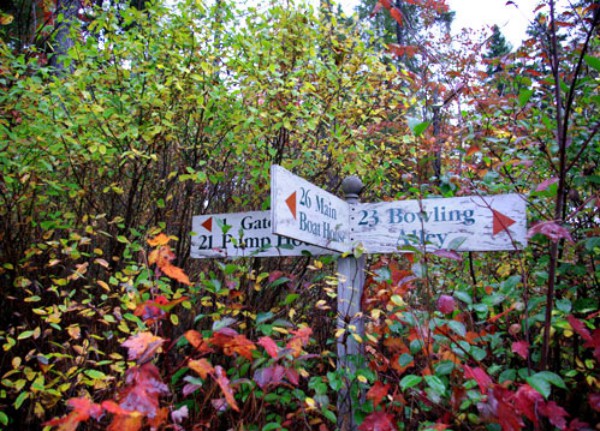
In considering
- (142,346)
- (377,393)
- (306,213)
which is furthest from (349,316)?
(142,346)

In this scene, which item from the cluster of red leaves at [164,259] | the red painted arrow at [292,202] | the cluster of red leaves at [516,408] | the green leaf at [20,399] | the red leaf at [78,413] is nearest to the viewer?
the red leaf at [78,413]

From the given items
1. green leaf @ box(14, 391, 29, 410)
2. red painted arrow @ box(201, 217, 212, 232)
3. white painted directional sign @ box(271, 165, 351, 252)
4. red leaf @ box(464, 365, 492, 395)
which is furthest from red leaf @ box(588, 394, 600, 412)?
green leaf @ box(14, 391, 29, 410)

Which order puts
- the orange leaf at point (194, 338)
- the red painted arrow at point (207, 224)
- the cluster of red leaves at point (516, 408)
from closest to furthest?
1. the cluster of red leaves at point (516, 408)
2. the orange leaf at point (194, 338)
3. the red painted arrow at point (207, 224)

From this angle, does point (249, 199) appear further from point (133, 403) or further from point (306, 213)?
point (133, 403)

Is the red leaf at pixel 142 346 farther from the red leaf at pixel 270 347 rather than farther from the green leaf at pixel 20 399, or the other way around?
the green leaf at pixel 20 399

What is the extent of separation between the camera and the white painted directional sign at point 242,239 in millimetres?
2334

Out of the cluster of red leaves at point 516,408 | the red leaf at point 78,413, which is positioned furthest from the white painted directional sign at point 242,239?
the red leaf at point 78,413

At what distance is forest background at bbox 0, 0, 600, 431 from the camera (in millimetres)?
1913

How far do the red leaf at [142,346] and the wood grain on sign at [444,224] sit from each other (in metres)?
1.05

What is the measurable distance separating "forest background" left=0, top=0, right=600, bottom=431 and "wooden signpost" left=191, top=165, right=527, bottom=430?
0.10 m

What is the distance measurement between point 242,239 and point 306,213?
0.56 meters

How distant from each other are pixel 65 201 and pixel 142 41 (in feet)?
4.42

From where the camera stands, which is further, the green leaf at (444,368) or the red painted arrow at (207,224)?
the red painted arrow at (207,224)

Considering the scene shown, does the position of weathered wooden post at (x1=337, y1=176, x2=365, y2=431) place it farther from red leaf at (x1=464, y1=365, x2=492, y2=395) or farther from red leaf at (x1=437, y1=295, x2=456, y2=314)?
red leaf at (x1=464, y1=365, x2=492, y2=395)
